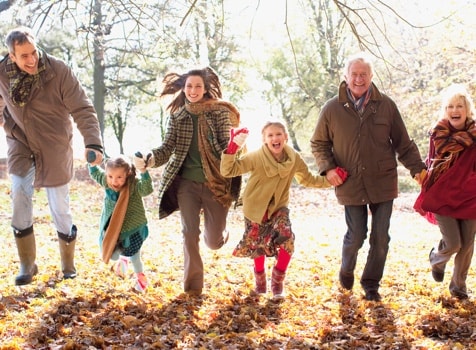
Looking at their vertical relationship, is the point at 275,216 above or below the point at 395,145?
below

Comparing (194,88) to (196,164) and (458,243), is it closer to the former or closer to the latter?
(196,164)

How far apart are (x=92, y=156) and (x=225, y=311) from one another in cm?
181

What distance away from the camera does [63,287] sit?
5656 millimetres

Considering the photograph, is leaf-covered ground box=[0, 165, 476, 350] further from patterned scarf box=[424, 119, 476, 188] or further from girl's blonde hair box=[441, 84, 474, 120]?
girl's blonde hair box=[441, 84, 474, 120]

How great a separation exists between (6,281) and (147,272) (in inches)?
63.7

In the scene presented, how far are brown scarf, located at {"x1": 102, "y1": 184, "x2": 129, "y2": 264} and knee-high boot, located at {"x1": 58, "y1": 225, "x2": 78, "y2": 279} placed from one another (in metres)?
0.47

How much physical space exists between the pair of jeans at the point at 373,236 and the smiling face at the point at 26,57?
3.11 meters

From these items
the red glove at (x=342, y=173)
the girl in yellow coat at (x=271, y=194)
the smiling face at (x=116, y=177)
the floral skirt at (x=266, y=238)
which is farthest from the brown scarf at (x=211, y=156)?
the red glove at (x=342, y=173)

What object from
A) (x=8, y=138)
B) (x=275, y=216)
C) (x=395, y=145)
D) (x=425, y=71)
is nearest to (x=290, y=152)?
(x=275, y=216)

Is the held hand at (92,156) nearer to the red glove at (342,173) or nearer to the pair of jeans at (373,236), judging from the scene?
the red glove at (342,173)

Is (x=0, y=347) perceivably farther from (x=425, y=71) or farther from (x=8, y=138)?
(x=425, y=71)

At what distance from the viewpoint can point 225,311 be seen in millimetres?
5148

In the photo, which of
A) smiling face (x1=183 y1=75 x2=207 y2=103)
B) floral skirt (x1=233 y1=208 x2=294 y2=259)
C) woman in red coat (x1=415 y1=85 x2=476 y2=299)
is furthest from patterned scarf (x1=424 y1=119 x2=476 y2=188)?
smiling face (x1=183 y1=75 x2=207 y2=103)

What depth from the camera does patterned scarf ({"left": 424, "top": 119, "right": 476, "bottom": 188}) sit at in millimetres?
5348
